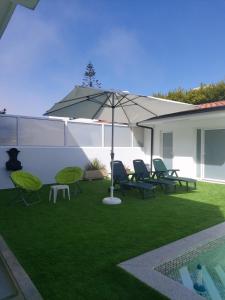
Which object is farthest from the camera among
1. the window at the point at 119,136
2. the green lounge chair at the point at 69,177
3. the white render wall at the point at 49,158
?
the window at the point at 119,136

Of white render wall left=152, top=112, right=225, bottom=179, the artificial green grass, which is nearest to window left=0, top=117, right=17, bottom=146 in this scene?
the artificial green grass

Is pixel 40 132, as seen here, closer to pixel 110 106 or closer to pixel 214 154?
pixel 110 106

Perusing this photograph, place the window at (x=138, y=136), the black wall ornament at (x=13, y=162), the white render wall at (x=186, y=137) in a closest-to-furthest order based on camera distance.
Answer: the black wall ornament at (x=13, y=162) → the white render wall at (x=186, y=137) → the window at (x=138, y=136)

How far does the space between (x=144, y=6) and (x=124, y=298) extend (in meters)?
10.5

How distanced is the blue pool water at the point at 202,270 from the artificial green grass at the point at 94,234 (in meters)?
0.52

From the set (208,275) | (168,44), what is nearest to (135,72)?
(168,44)

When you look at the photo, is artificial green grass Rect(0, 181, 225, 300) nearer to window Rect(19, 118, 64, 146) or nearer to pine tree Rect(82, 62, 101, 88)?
window Rect(19, 118, 64, 146)

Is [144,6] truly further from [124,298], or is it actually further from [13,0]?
[124,298]

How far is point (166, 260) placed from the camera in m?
3.46

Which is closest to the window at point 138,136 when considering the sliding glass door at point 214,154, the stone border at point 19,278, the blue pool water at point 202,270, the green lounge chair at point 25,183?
the sliding glass door at point 214,154

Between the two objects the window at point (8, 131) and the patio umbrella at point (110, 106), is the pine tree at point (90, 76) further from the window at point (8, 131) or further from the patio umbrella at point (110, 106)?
the patio umbrella at point (110, 106)

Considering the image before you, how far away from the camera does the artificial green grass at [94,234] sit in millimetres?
2944

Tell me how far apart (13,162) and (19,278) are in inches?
274

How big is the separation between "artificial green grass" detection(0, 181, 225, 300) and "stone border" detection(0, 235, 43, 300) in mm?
90
